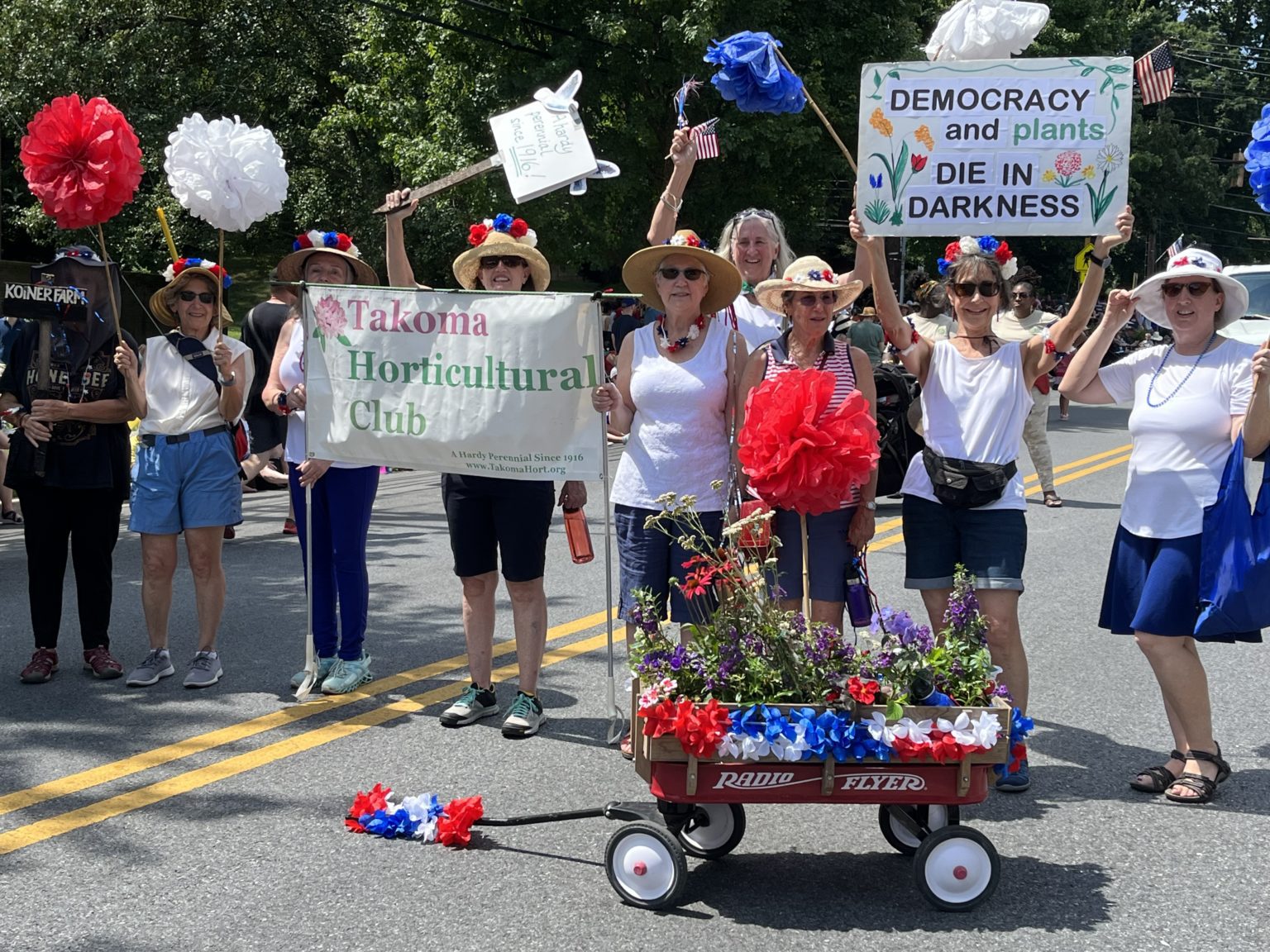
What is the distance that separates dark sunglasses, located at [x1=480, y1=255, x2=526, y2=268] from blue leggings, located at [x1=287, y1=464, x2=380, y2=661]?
1.15 meters

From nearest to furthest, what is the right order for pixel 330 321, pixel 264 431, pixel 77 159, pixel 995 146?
1. pixel 995 146
2. pixel 330 321
3. pixel 77 159
4. pixel 264 431

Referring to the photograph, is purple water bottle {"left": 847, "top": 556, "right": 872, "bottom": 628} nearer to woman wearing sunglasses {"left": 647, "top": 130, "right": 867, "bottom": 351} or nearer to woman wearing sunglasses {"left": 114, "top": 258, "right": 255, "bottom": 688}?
woman wearing sunglasses {"left": 647, "top": 130, "right": 867, "bottom": 351}

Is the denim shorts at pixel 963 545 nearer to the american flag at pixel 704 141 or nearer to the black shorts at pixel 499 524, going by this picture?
the black shorts at pixel 499 524

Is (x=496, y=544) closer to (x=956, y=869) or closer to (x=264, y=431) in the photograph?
(x=956, y=869)

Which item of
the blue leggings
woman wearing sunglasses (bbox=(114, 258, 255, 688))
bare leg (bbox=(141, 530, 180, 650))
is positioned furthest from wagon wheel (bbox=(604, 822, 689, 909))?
bare leg (bbox=(141, 530, 180, 650))

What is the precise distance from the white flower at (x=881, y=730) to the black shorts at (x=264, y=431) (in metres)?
6.81

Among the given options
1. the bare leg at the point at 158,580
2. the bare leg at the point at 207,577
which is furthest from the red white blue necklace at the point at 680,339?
the bare leg at the point at 158,580

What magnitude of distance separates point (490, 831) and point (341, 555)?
7.09 ft

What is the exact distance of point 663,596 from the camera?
5.43m

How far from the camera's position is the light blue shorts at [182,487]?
6617mm

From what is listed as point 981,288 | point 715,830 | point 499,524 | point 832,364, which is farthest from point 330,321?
point 715,830

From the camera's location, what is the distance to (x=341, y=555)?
6609 mm

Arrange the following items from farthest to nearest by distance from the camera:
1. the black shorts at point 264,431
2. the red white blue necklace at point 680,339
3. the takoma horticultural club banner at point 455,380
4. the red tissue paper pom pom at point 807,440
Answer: the black shorts at point 264,431 < the takoma horticultural club banner at point 455,380 < the red white blue necklace at point 680,339 < the red tissue paper pom pom at point 807,440

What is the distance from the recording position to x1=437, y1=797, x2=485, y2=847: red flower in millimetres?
4641
